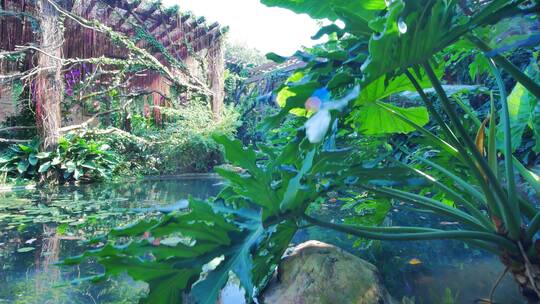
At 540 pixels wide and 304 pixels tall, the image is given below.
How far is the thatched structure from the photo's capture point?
253 inches

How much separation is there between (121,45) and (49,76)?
173 centimetres

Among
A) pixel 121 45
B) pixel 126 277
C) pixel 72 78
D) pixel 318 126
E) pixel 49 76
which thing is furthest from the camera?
pixel 72 78

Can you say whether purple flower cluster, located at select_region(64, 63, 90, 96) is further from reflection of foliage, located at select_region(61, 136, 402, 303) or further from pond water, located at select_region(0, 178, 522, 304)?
reflection of foliage, located at select_region(61, 136, 402, 303)

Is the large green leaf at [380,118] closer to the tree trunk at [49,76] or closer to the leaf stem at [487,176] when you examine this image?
the leaf stem at [487,176]

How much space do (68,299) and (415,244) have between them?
1887 millimetres

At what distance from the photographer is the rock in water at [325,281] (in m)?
1.27

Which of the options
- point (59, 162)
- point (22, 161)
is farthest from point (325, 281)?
point (22, 161)

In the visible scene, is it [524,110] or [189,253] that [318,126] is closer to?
[189,253]

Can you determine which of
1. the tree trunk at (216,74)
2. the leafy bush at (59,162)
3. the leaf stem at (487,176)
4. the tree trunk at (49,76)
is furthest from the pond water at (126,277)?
the tree trunk at (216,74)

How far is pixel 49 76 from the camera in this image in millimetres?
6293

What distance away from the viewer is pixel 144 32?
8648mm

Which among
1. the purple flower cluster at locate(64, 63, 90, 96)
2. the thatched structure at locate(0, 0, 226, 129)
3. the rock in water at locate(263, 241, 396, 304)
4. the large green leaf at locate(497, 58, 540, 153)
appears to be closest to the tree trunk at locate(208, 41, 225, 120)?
the thatched structure at locate(0, 0, 226, 129)

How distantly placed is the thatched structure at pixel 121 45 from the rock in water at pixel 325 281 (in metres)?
6.41

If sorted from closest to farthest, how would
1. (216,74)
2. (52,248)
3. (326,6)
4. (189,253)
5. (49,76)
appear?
1. (189,253)
2. (326,6)
3. (52,248)
4. (49,76)
5. (216,74)
